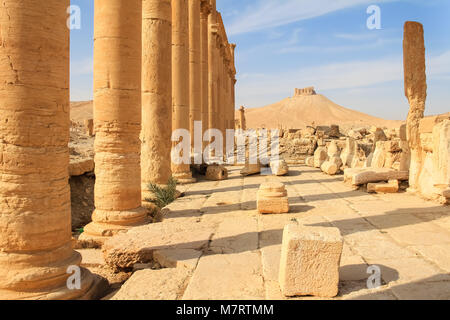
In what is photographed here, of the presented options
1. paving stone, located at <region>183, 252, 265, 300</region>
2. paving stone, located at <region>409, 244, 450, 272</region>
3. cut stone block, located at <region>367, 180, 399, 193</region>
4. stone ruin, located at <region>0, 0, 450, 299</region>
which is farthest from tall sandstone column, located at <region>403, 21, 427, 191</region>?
paving stone, located at <region>183, 252, 265, 300</region>

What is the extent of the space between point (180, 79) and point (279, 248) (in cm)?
847

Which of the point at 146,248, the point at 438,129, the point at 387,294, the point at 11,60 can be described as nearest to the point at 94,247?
the point at 146,248

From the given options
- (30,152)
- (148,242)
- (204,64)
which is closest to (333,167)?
(204,64)

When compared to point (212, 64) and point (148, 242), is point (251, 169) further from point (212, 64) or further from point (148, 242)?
point (212, 64)

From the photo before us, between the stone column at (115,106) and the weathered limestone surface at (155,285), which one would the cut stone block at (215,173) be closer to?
the stone column at (115,106)

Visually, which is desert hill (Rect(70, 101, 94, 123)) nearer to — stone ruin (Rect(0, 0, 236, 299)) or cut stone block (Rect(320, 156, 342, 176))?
cut stone block (Rect(320, 156, 342, 176))

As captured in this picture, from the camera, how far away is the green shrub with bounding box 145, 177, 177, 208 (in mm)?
8883

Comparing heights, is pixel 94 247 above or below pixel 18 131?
below

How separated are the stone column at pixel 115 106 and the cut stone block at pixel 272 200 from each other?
2.60 meters

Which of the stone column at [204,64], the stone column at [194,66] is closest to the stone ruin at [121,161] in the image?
the stone column at [194,66]

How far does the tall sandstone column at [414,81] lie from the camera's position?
30.7ft

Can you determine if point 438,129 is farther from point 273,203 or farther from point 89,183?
point 89,183

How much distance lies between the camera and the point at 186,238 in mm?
5684
